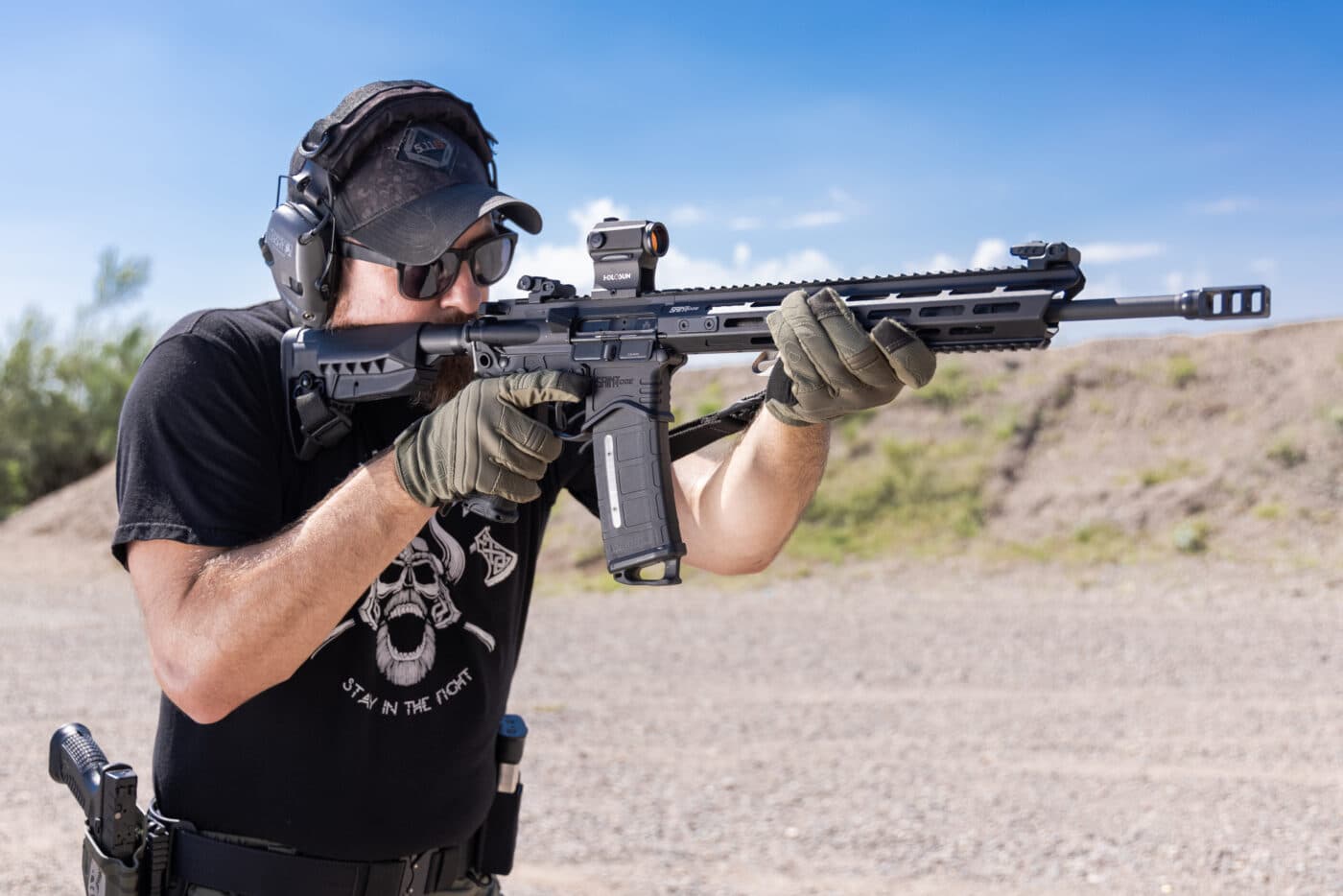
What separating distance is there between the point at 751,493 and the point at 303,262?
4.10ft

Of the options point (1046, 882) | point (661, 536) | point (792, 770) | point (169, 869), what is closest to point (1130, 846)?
point (1046, 882)

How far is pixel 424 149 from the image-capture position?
3.06 m

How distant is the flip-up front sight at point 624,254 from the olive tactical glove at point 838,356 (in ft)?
1.50

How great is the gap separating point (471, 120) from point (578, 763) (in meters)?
5.05

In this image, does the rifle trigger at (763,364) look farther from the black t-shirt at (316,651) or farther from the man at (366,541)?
the black t-shirt at (316,651)

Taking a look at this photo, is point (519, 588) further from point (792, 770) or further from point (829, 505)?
point (829, 505)

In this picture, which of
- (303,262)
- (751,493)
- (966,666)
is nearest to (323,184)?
(303,262)

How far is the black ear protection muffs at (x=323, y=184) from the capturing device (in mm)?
2992

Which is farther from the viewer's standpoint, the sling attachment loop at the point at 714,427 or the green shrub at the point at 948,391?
the green shrub at the point at 948,391

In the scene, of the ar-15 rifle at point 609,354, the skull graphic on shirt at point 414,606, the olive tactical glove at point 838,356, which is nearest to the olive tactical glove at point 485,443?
the ar-15 rifle at point 609,354

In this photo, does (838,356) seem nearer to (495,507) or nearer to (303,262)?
(495,507)

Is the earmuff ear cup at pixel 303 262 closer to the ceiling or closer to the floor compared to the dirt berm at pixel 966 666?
closer to the ceiling

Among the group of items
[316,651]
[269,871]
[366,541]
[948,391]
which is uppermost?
[948,391]

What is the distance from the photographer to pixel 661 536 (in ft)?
9.83
